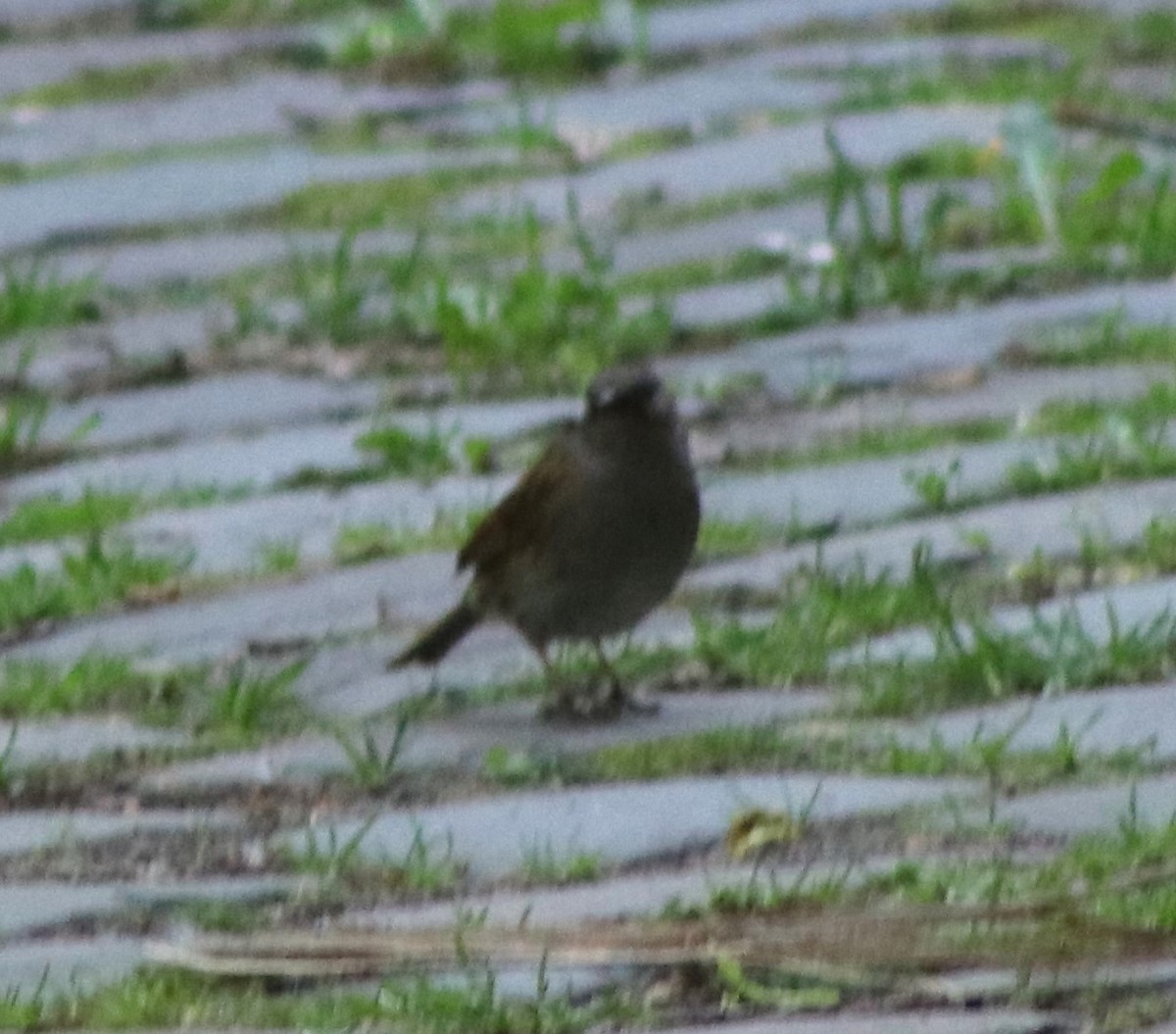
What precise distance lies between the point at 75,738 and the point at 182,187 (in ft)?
8.58

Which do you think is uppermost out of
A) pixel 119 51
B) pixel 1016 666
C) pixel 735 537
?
pixel 119 51

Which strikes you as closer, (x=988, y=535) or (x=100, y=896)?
(x=100, y=896)

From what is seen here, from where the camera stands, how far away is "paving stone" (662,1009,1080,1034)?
253 cm

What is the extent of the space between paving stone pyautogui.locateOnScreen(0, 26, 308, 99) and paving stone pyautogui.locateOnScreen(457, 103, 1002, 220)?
1.36 meters

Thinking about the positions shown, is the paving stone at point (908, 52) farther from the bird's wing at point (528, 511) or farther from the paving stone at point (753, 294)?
Result: the bird's wing at point (528, 511)

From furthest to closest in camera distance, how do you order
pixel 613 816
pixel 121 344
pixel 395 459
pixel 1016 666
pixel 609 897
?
pixel 121 344 → pixel 395 459 → pixel 1016 666 → pixel 613 816 → pixel 609 897

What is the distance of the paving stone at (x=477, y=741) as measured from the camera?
356 centimetres

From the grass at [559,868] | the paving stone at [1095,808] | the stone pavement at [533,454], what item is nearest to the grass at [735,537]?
the stone pavement at [533,454]

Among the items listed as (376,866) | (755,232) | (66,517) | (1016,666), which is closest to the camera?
(376,866)

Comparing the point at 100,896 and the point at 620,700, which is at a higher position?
the point at 100,896

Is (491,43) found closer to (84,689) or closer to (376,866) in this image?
(84,689)

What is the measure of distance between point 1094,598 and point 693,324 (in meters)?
1.51

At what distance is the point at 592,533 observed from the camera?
14.0 ft

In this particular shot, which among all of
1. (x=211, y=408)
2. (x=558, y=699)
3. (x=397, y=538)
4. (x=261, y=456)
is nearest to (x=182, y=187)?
(x=211, y=408)
